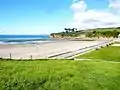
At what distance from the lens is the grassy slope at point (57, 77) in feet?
81.2

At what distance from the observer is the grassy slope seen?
24.8 m

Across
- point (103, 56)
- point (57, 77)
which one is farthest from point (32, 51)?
point (57, 77)

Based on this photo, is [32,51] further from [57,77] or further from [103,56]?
[57,77]

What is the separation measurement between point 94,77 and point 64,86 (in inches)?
163

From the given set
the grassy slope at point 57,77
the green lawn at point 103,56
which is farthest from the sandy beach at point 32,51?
the grassy slope at point 57,77

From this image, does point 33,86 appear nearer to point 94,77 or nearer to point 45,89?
point 45,89

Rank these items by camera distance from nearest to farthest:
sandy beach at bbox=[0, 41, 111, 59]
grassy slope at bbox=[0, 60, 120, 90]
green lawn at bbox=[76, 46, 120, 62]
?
grassy slope at bbox=[0, 60, 120, 90] < green lawn at bbox=[76, 46, 120, 62] < sandy beach at bbox=[0, 41, 111, 59]

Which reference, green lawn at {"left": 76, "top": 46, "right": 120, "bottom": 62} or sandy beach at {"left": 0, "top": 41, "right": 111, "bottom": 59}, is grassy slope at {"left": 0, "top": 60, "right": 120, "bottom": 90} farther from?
sandy beach at {"left": 0, "top": 41, "right": 111, "bottom": 59}

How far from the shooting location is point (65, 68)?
101 feet

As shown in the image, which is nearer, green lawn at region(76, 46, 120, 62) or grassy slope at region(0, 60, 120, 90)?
grassy slope at region(0, 60, 120, 90)

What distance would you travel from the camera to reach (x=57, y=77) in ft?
87.8

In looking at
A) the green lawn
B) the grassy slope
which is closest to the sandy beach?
the green lawn

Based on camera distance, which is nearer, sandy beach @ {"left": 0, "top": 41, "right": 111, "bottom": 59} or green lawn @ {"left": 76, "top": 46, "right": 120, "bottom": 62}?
green lawn @ {"left": 76, "top": 46, "right": 120, "bottom": 62}

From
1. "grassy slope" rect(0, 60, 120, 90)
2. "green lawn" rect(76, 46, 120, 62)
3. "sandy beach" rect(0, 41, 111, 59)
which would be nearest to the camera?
"grassy slope" rect(0, 60, 120, 90)
